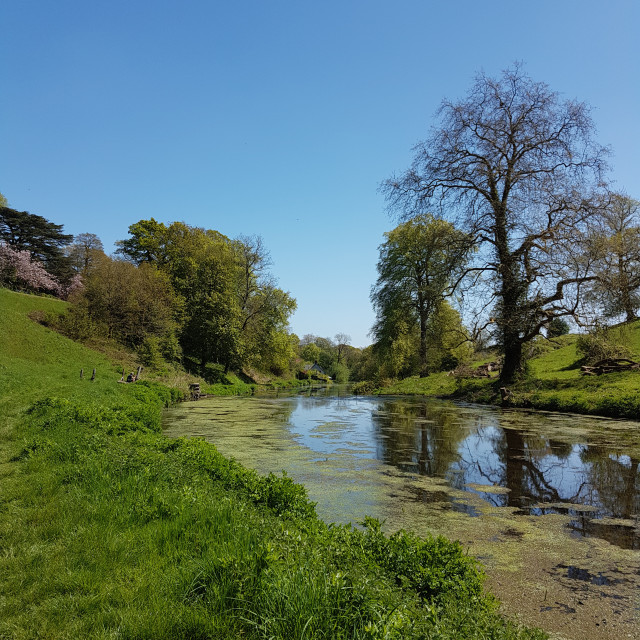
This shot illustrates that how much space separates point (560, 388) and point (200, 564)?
1992 cm

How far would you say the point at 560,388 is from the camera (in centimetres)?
1925

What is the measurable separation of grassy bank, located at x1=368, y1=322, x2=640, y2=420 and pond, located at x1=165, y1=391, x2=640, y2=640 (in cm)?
112

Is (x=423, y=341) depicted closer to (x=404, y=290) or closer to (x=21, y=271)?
(x=404, y=290)

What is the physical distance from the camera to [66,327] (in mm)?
28906

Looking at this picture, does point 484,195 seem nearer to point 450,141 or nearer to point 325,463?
point 450,141

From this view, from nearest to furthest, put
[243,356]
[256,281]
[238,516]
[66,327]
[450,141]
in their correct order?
[238,516] → [450,141] → [66,327] → [243,356] → [256,281]

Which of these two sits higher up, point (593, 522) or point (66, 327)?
point (66, 327)

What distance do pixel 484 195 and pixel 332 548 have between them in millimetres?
20910

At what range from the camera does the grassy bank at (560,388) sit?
15.4 meters

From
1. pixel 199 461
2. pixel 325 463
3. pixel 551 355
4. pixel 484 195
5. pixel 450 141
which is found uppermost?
pixel 450 141

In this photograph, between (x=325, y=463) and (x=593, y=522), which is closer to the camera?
(x=593, y=522)

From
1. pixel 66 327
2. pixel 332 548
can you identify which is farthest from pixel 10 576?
pixel 66 327

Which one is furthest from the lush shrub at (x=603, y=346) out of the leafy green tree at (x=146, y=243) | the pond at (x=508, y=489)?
the leafy green tree at (x=146, y=243)

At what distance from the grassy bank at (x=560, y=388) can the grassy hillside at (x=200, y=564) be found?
14.4 m
